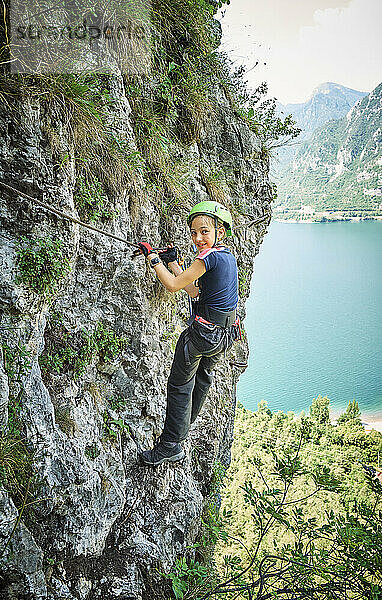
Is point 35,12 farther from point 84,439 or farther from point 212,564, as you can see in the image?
point 212,564

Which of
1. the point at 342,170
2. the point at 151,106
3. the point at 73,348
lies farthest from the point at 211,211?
the point at 342,170

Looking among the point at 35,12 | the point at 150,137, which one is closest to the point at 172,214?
the point at 150,137

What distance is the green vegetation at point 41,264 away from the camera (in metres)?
2.40

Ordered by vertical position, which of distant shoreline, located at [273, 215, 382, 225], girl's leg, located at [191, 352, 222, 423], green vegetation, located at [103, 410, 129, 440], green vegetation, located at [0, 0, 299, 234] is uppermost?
distant shoreline, located at [273, 215, 382, 225]

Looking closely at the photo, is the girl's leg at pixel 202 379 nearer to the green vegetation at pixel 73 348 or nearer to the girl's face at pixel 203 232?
the green vegetation at pixel 73 348

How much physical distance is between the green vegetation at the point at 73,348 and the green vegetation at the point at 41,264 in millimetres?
456

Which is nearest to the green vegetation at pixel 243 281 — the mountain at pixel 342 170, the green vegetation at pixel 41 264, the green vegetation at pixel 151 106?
the green vegetation at pixel 151 106

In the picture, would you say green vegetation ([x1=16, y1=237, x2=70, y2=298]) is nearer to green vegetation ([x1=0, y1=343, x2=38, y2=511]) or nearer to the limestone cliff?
the limestone cliff

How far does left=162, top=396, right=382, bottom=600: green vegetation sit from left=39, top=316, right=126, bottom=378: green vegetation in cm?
154

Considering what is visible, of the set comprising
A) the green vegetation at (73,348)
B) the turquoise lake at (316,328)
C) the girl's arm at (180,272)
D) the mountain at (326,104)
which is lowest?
the green vegetation at (73,348)

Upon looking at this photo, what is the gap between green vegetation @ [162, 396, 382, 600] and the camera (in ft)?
6.80

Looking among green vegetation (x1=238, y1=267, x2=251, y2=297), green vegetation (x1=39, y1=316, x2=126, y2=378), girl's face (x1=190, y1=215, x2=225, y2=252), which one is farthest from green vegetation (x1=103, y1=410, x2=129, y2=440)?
green vegetation (x1=238, y1=267, x2=251, y2=297)

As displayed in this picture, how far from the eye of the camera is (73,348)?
3.01m

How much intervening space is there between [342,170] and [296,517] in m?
120
